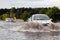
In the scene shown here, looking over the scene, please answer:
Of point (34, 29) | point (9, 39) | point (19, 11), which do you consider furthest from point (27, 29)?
point (19, 11)

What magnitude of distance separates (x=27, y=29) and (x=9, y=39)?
7.71 metres

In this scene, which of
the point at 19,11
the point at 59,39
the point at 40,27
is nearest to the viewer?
the point at 59,39

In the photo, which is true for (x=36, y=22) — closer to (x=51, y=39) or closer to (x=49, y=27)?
(x=49, y=27)

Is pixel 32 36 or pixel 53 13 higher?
pixel 32 36

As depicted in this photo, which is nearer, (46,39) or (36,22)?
(46,39)

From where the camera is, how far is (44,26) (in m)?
22.2

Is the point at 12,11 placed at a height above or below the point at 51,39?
below

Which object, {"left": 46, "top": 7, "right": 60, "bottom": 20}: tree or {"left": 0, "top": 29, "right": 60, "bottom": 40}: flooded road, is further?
{"left": 46, "top": 7, "right": 60, "bottom": 20}: tree

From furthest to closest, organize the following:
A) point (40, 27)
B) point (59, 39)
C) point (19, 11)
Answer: point (19, 11)
point (40, 27)
point (59, 39)

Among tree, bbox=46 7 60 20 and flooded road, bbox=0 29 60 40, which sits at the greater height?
flooded road, bbox=0 29 60 40

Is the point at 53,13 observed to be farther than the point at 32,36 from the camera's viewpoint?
Yes

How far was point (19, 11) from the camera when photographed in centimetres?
7738

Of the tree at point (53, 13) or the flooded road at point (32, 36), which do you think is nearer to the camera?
the flooded road at point (32, 36)

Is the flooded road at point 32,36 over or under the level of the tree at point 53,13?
over
